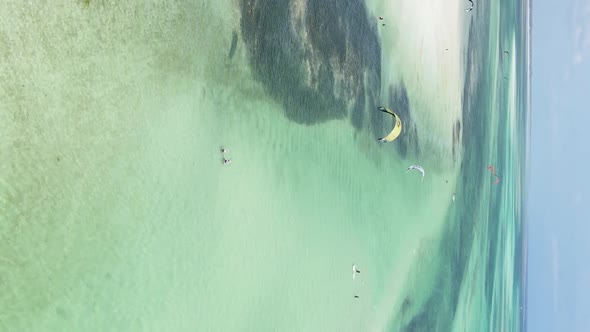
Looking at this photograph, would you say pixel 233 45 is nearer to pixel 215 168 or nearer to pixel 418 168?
pixel 215 168

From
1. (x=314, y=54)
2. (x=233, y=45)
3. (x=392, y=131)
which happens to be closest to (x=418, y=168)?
(x=392, y=131)

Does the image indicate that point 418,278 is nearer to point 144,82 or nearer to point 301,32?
point 301,32

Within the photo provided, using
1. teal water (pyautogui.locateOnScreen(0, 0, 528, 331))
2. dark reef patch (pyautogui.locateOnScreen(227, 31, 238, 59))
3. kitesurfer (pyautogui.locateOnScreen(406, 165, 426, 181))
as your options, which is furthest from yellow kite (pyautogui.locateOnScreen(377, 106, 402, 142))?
dark reef patch (pyautogui.locateOnScreen(227, 31, 238, 59))

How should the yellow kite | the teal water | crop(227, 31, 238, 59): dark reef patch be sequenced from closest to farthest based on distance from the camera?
1. the teal water
2. crop(227, 31, 238, 59): dark reef patch
3. the yellow kite

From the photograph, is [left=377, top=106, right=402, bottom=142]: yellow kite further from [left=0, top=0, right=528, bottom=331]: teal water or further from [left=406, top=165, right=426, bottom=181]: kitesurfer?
[left=406, top=165, right=426, bottom=181]: kitesurfer

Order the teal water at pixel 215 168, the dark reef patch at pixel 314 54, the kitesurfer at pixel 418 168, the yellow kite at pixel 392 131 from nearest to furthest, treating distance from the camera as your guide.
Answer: the teal water at pixel 215 168, the dark reef patch at pixel 314 54, the yellow kite at pixel 392 131, the kitesurfer at pixel 418 168

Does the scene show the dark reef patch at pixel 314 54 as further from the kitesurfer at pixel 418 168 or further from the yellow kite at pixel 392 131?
the kitesurfer at pixel 418 168

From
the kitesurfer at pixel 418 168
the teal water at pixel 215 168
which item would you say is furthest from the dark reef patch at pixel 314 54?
the kitesurfer at pixel 418 168

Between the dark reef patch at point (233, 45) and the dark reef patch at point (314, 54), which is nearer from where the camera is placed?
the dark reef patch at point (233, 45)
